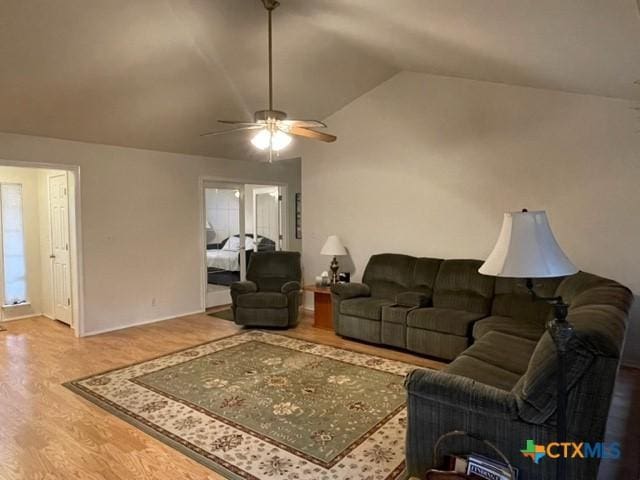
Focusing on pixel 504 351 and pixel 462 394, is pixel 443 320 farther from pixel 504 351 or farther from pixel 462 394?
pixel 462 394

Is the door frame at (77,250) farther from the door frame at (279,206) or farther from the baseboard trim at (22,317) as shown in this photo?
the door frame at (279,206)

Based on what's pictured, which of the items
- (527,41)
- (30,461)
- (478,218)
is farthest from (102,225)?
(527,41)

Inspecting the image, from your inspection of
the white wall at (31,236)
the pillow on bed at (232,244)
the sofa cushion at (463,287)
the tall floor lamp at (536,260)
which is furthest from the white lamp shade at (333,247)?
the white wall at (31,236)

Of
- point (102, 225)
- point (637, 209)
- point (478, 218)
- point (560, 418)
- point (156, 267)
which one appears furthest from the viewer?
point (156, 267)

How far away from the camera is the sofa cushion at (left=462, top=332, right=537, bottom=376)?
9.09 ft

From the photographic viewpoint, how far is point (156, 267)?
5.89m

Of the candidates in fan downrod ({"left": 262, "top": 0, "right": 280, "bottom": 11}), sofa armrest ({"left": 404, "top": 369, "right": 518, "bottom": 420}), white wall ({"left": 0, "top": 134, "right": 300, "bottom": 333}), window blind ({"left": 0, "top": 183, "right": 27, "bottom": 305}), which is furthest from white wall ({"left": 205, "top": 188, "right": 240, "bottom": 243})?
sofa armrest ({"left": 404, "top": 369, "right": 518, "bottom": 420})

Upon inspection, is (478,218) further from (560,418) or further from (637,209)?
(560,418)

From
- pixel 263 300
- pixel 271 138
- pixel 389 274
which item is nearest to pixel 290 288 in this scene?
pixel 263 300

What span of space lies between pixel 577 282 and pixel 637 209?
105 cm

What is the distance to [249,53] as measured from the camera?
13.6 feet

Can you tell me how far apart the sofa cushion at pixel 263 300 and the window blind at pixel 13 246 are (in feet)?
11.2

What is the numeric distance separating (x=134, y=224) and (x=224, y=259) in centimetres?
171

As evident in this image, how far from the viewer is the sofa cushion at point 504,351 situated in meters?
2.77
